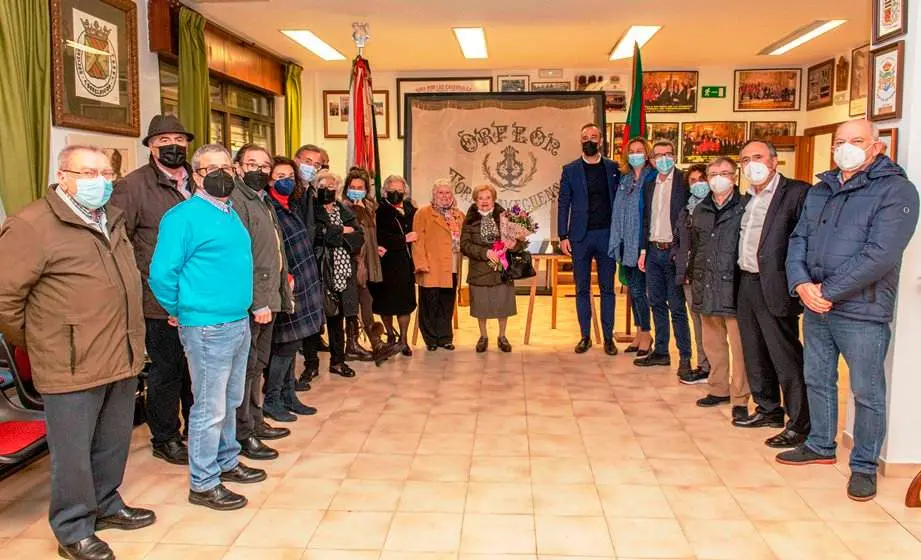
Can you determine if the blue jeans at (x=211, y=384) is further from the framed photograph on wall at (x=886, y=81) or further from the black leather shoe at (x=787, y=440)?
the framed photograph on wall at (x=886, y=81)

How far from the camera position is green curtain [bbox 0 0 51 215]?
4012 mm

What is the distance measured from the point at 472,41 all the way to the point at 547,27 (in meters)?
1.00

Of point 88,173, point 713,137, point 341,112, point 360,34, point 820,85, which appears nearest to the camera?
point 88,173

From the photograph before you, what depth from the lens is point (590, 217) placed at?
5.68 m

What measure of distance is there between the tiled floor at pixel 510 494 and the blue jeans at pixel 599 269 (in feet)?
3.96

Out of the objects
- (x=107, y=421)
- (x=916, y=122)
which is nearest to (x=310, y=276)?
(x=107, y=421)

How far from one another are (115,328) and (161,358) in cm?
85

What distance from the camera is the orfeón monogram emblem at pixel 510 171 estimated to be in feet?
25.6

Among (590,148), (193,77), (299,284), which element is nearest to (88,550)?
(299,284)

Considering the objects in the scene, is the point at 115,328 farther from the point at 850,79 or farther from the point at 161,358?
the point at 850,79

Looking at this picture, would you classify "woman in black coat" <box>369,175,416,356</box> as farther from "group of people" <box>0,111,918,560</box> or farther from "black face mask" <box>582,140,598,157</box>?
"black face mask" <box>582,140,598,157</box>

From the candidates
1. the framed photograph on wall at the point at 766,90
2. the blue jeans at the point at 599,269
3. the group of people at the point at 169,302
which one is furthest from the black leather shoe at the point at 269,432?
the framed photograph on wall at the point at 766,90

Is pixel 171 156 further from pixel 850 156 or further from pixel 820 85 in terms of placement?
pixel 820 85

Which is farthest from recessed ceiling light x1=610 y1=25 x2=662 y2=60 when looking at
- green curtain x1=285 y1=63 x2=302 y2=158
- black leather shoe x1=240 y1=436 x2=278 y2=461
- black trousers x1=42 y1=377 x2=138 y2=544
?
black trousers x1=42 y1=377 x2=138 y2=544
